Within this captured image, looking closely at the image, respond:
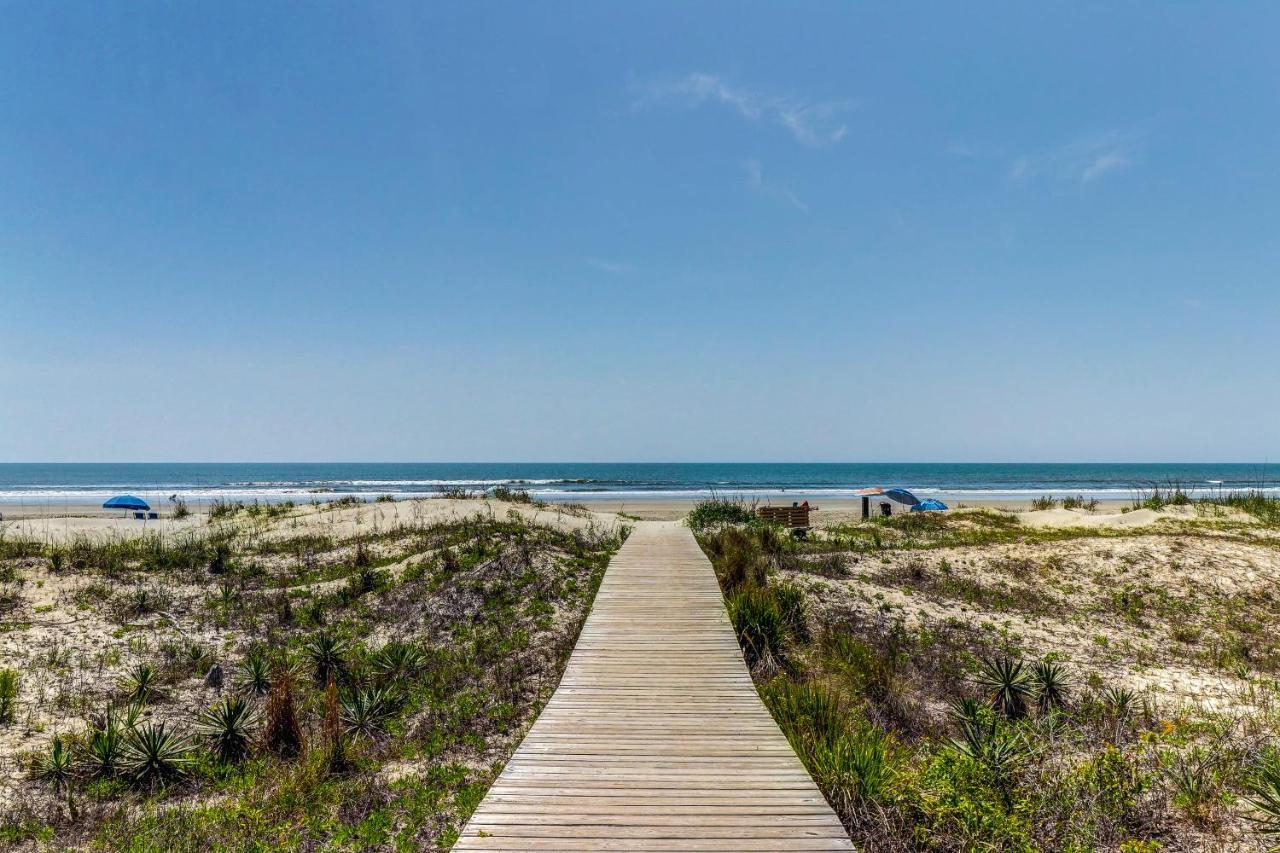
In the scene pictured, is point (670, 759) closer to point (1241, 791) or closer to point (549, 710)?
point (549, 710)

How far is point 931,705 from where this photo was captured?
28.3 ft

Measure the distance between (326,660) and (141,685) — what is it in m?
2.25

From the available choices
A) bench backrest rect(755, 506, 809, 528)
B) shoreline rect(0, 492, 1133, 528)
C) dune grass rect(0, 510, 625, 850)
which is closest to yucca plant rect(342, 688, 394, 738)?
dune grass rect(0, 510, 625, 850)

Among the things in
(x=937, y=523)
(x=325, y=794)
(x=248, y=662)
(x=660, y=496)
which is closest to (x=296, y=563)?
(x=248, y=662)

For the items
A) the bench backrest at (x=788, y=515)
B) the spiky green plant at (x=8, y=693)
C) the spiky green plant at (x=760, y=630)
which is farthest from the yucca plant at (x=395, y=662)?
the bench backrest at (x=788, y=515)

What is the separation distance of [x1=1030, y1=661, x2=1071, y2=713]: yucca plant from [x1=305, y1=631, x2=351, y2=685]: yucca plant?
9.80 meters

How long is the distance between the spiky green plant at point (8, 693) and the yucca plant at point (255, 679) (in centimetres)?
237

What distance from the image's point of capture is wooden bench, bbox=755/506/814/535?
21059mm

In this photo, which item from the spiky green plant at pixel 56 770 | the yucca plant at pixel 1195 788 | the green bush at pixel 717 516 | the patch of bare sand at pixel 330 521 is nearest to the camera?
the yucca plant at pixel 1195 788

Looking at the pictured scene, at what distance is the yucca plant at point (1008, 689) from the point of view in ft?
27.9

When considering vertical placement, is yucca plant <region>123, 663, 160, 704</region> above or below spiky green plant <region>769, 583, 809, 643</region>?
below

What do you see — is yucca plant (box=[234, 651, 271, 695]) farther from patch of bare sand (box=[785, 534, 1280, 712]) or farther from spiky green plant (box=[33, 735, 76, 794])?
patch of bare sand (box=[785, 534, 1280, 712])

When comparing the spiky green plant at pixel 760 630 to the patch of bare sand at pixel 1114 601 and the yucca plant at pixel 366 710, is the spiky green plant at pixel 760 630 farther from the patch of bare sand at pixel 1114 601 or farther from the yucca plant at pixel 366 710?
the yucca plant at pixel 366 710

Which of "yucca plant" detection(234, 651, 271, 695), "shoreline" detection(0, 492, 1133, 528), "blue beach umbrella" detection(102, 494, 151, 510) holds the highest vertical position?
"blue beach umbrella" detection(102, 494, 151, 510)
